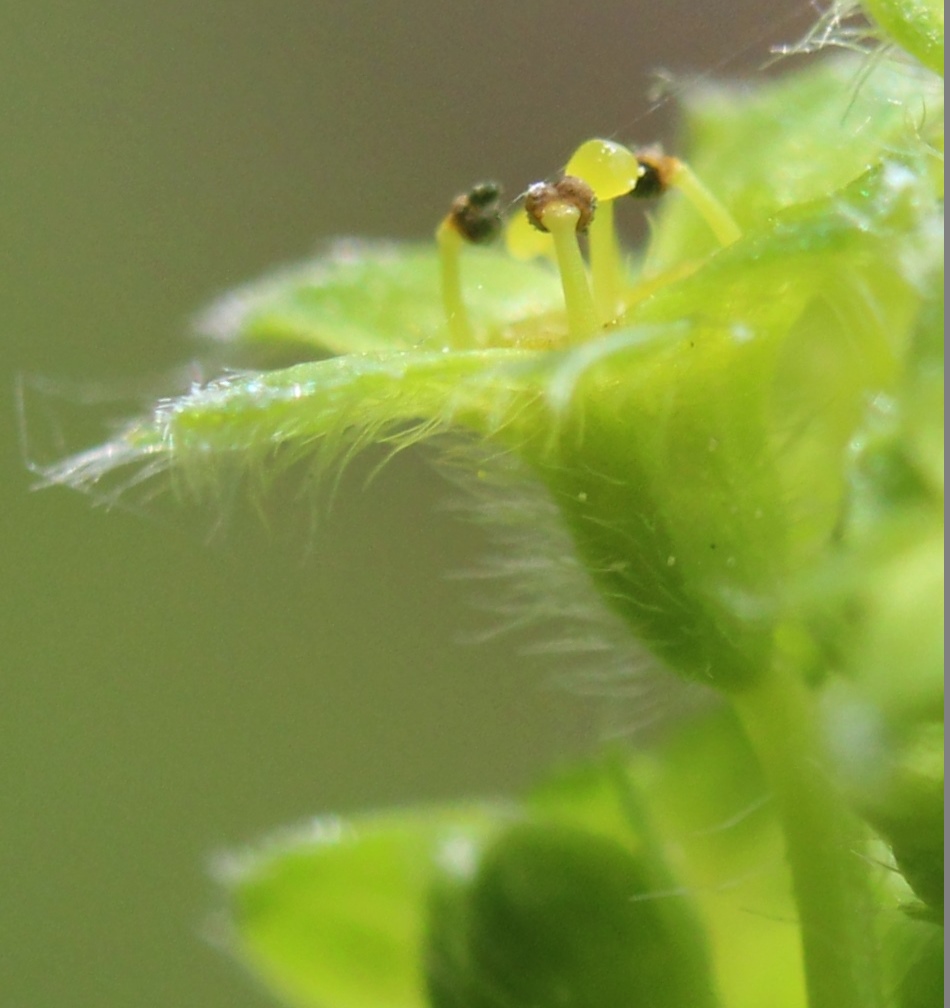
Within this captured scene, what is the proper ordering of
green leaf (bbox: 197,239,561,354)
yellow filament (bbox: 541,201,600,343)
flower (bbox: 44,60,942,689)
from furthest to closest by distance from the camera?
green leaf (bbox: 197,239,561,354), yellow filament (bbox: 541,201,600,343), flower (bbox: 44,60,942,689)

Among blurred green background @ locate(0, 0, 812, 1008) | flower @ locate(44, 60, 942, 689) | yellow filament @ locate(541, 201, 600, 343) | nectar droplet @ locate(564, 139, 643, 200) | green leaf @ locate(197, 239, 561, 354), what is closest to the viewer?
flower @ locate(44, 60, 942, 689)

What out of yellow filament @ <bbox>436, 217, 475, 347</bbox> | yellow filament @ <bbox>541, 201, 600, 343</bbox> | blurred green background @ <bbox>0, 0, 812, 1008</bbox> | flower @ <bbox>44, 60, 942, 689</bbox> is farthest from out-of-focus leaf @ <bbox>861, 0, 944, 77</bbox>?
blurred green background @ <bbox>0, 0, 812, 1008</bbox>

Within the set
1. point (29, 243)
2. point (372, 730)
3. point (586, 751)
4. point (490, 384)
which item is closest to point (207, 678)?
point (372, 730)

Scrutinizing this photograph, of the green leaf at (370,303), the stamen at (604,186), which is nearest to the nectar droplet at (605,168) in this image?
the stamen at (604,186)

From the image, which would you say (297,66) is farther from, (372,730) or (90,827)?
(90,827)

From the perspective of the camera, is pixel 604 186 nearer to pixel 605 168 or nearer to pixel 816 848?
pixel 605 168

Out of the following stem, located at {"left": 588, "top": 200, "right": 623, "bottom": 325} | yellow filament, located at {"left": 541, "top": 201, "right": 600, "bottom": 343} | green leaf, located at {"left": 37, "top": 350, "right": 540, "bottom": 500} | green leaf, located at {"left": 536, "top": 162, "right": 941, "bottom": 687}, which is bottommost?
green leaf, located at {"left": 536, "top": 162, "right": 941, "bottom": 687}

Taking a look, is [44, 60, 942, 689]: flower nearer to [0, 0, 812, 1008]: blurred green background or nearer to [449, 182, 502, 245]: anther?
[449, 182, 502, 245]: anther

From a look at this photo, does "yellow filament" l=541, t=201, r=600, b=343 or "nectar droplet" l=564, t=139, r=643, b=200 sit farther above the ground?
"nectar droplet" l=564, t=139, r=643, b=200
